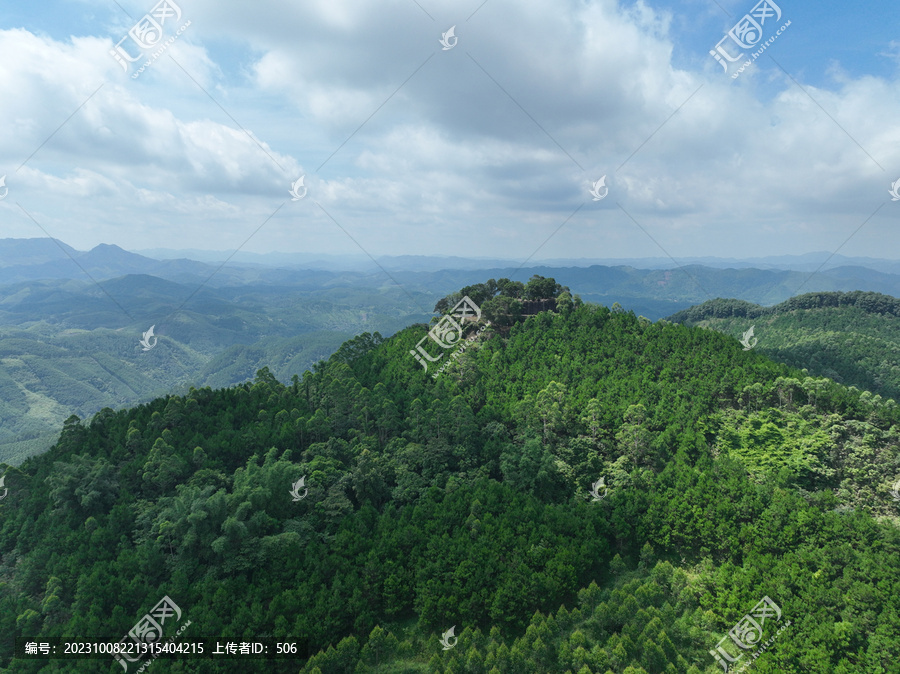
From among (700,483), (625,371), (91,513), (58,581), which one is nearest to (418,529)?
(700,483)

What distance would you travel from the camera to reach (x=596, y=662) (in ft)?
70.9

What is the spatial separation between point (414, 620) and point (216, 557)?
45.6ft
